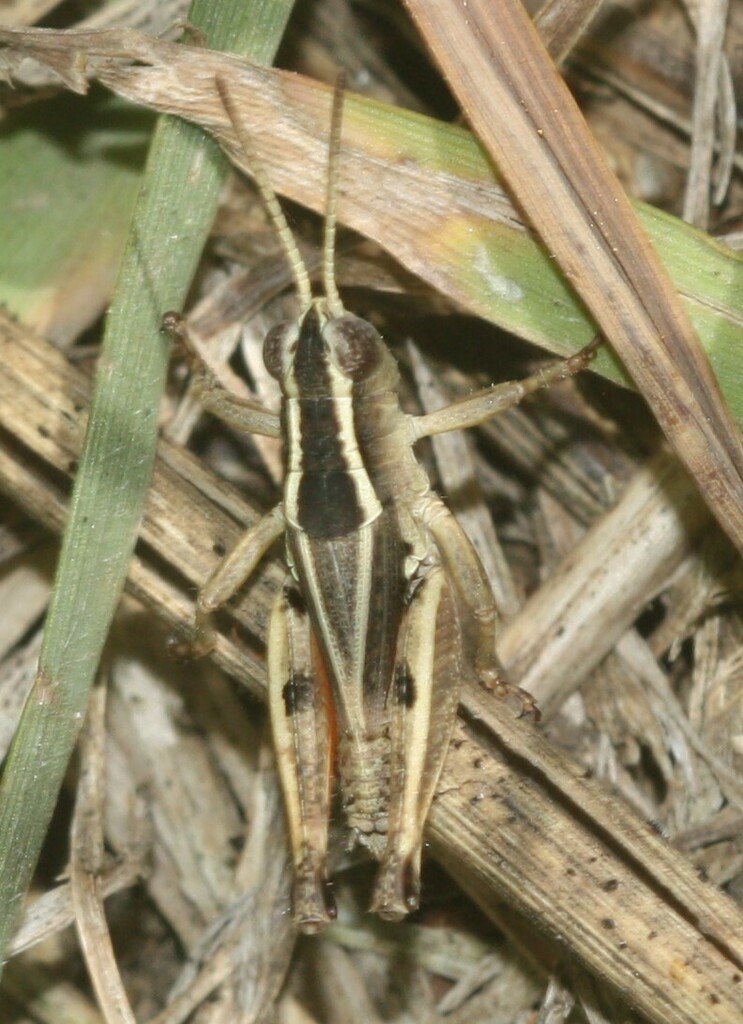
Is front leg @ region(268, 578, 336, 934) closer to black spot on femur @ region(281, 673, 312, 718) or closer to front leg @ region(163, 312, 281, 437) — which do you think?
black spot on femur @ region(281, 673, 312, 718)

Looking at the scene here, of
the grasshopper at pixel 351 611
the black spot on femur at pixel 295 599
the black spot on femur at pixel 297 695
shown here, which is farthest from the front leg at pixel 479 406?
the black spot on femur at pixel 297 695

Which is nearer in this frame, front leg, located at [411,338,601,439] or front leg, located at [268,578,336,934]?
front leg, located at [268,578,336,934]

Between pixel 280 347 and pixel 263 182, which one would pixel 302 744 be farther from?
pixel 263 182

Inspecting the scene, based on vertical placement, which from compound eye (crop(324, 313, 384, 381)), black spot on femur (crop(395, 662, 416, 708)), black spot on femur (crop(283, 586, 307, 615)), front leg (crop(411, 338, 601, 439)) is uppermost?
compound eye (crop(324, 313, 384, 381))

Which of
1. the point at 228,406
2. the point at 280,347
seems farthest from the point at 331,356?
the point at 228,406

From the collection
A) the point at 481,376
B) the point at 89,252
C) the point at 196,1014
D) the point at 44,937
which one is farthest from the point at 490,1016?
the point at 89,252

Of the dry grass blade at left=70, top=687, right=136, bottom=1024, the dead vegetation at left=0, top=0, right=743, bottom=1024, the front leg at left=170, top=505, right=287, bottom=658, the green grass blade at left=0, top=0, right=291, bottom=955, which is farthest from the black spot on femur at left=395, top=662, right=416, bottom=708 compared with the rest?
the dry grass blade at left=70, top=687, right=136, bottom=1024
